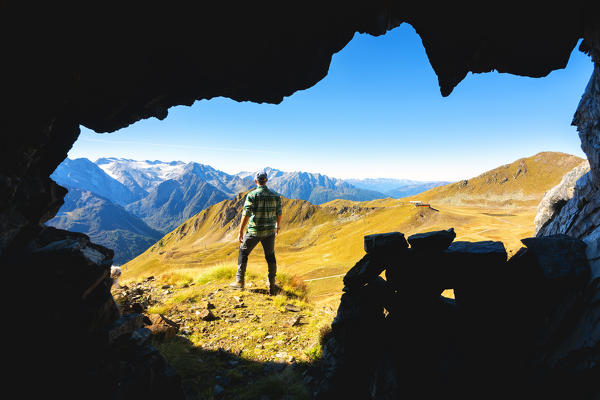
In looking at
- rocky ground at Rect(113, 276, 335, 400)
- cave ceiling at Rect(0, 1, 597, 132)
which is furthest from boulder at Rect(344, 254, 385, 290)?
cave ceiling at Rect(0, 1, 597, 132)

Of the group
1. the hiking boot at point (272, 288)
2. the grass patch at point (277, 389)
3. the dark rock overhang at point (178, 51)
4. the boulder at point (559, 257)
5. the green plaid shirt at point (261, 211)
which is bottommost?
the grass patch at point (277, 389)

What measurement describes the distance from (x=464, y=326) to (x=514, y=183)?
20190 cm

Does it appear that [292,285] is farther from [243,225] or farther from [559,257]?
[559,257]

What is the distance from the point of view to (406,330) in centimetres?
459

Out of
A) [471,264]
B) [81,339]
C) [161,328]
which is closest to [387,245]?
[471,264]

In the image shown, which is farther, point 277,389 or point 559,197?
point 559,197

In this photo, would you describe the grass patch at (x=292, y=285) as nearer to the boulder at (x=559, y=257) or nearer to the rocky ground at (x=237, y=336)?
the rocky ground at (x=237, y=336)

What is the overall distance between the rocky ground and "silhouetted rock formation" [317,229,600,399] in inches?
59.1

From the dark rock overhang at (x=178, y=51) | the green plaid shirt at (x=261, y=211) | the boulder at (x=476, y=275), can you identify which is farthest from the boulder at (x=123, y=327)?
the boulder at (x=476, y=275)

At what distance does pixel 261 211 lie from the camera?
878 centimetres

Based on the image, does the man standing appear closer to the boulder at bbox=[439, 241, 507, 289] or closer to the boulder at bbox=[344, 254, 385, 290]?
the boulder at bbox=[344, 254, 385, 290]

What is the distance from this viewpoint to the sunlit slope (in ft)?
460

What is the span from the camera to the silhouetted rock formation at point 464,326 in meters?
3.83

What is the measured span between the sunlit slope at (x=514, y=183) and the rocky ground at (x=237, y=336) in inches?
6828
